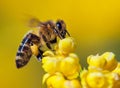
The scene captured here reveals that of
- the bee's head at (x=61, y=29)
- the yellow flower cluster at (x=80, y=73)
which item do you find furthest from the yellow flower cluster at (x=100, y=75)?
the bee's head at (x=61, y=29)

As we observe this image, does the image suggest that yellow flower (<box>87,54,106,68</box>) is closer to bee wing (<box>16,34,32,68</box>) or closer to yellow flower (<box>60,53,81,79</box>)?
yellow flower (<box>60,53,81,79</box>)

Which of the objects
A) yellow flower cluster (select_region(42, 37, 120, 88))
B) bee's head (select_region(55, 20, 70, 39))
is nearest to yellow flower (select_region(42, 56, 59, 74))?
yellow flower cluster (select_region(42, 37, 120, 88))

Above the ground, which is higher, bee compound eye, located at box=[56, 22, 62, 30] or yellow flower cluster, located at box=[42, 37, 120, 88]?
bee compound eye, located at box=[56, 22, 62, 30]

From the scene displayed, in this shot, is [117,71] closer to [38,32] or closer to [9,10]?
[38,32]

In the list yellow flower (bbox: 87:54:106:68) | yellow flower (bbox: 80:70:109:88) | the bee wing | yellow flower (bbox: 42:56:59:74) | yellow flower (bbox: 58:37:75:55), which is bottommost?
yellow flower (bbox: 80:70:109:88)

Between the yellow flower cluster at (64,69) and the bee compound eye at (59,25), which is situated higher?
the bee compound eye at (59,25)

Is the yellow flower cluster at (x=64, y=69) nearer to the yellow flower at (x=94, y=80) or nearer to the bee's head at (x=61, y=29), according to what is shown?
the yellow flower at (x=94, y=80)

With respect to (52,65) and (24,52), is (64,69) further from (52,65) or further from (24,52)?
(24,52)

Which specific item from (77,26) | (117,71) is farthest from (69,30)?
(117,71)
